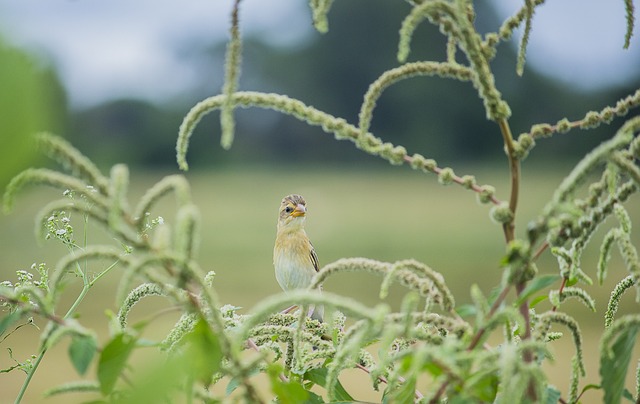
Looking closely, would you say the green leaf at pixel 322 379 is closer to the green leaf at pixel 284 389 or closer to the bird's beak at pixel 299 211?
the green leaf at pixel 284 389

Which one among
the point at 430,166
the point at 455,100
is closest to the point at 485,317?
the point at 430,166

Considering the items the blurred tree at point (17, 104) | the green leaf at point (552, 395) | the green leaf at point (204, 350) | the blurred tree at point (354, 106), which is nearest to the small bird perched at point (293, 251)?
the green leaf at point (552, 395)

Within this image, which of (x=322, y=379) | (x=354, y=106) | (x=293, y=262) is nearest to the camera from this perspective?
(x=322, y=379)

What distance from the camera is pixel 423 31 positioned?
696 inches

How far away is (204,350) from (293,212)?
76.3 inches

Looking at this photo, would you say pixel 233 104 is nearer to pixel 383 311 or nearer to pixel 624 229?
pixel 383 311

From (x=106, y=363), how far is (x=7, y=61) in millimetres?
197

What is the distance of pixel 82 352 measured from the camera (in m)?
0.45

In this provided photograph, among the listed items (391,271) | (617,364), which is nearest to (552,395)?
(617,364)

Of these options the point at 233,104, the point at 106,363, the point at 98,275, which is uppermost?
the point at 98,275

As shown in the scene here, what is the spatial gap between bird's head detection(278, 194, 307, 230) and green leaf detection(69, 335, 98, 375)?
6.05 ft

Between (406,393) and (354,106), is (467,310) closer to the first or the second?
(406,393)

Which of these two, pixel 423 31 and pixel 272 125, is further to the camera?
pixel 423 31

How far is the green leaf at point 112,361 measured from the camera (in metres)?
0.42
